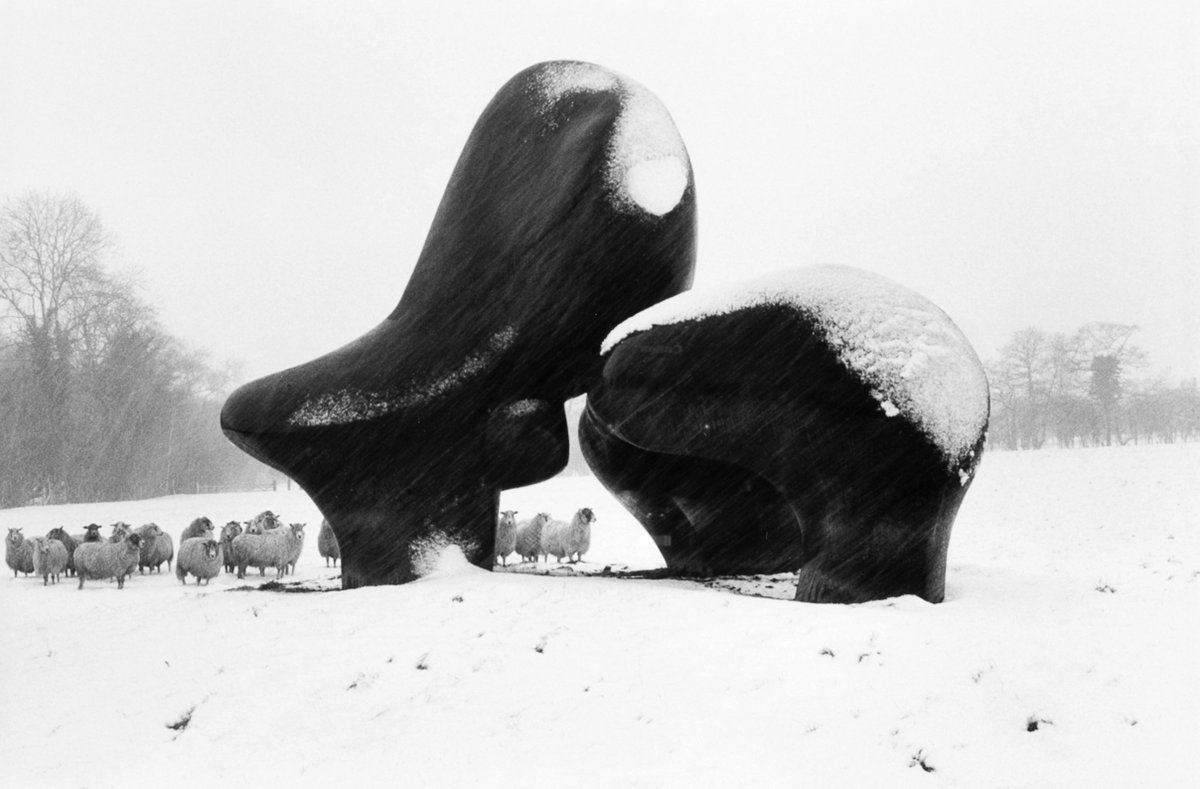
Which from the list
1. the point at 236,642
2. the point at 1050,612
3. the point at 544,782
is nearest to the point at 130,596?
the point at 236,642

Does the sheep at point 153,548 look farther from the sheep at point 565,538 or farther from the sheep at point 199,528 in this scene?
the sheep at point 565,538

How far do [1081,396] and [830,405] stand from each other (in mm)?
54501

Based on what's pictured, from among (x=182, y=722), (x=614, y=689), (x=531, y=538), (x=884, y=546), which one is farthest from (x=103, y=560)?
(x=884, y=546)

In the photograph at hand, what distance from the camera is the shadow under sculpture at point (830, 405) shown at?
23.8ft

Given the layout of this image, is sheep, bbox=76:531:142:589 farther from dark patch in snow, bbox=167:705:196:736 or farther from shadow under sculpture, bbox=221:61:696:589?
dark patch in snow, bbox=167:705:196:736

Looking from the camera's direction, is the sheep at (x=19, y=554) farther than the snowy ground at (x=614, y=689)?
Yes

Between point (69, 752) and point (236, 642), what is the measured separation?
54.2 inches

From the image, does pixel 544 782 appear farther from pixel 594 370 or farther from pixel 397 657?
pixel 594 370

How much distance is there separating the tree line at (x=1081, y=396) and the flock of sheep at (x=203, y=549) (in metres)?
39.5

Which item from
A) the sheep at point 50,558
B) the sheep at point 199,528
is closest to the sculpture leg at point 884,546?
the sheep at point 50,558

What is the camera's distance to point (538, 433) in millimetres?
9602

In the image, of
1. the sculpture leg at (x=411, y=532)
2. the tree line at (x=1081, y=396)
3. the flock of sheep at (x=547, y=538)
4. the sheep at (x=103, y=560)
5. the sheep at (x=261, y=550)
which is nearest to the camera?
the sculpture leg at (x=411, y=532)

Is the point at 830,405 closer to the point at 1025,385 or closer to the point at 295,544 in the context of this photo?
the point at 295,544

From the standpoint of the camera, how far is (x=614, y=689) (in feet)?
19.2
